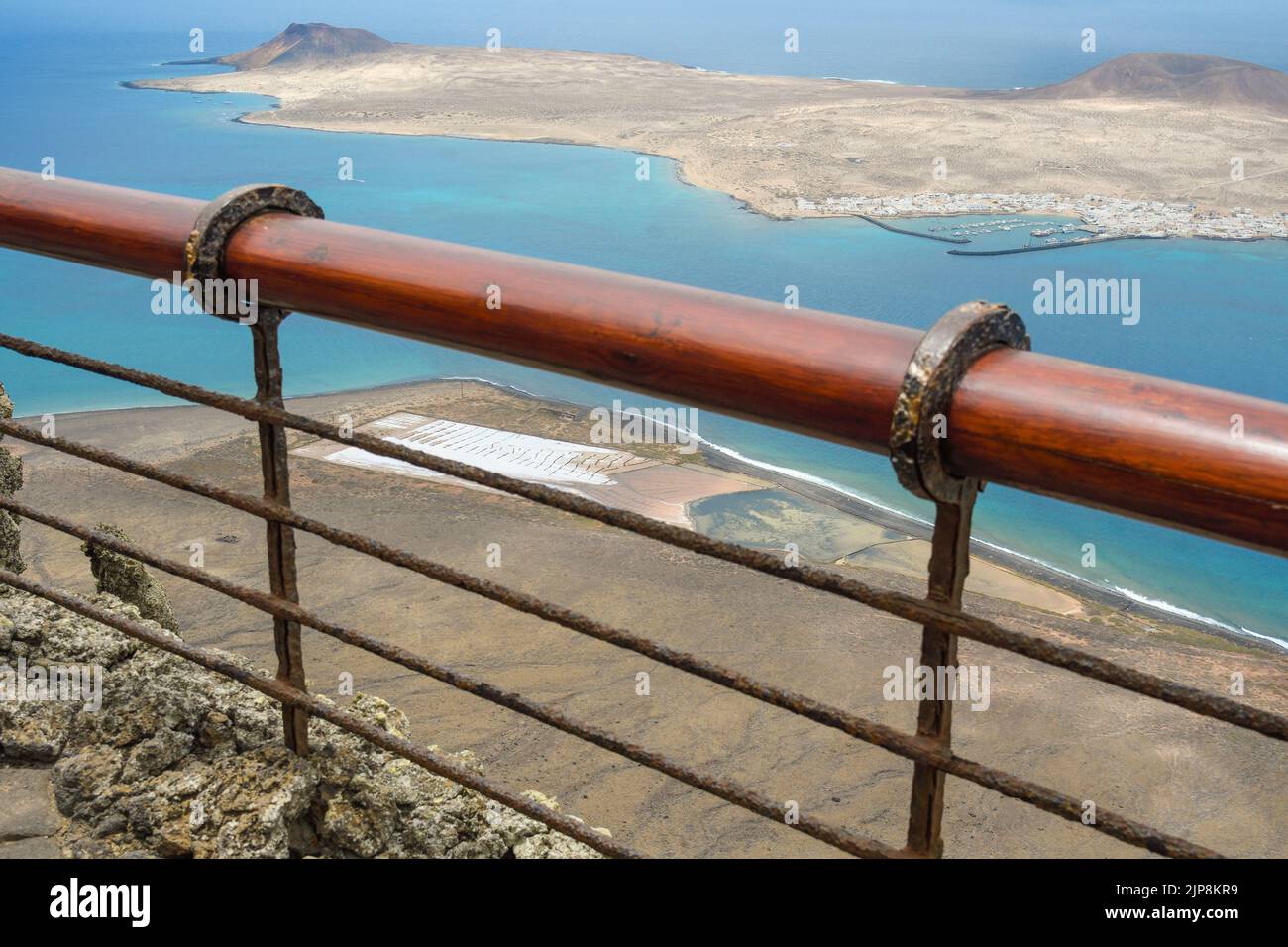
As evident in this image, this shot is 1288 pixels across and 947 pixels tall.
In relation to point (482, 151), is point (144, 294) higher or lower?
lower

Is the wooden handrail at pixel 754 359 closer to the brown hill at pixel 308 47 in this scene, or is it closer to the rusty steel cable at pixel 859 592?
the rusty steel cable at pixel 859 592

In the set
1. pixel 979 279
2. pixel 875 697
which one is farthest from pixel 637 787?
pixel 979 279
